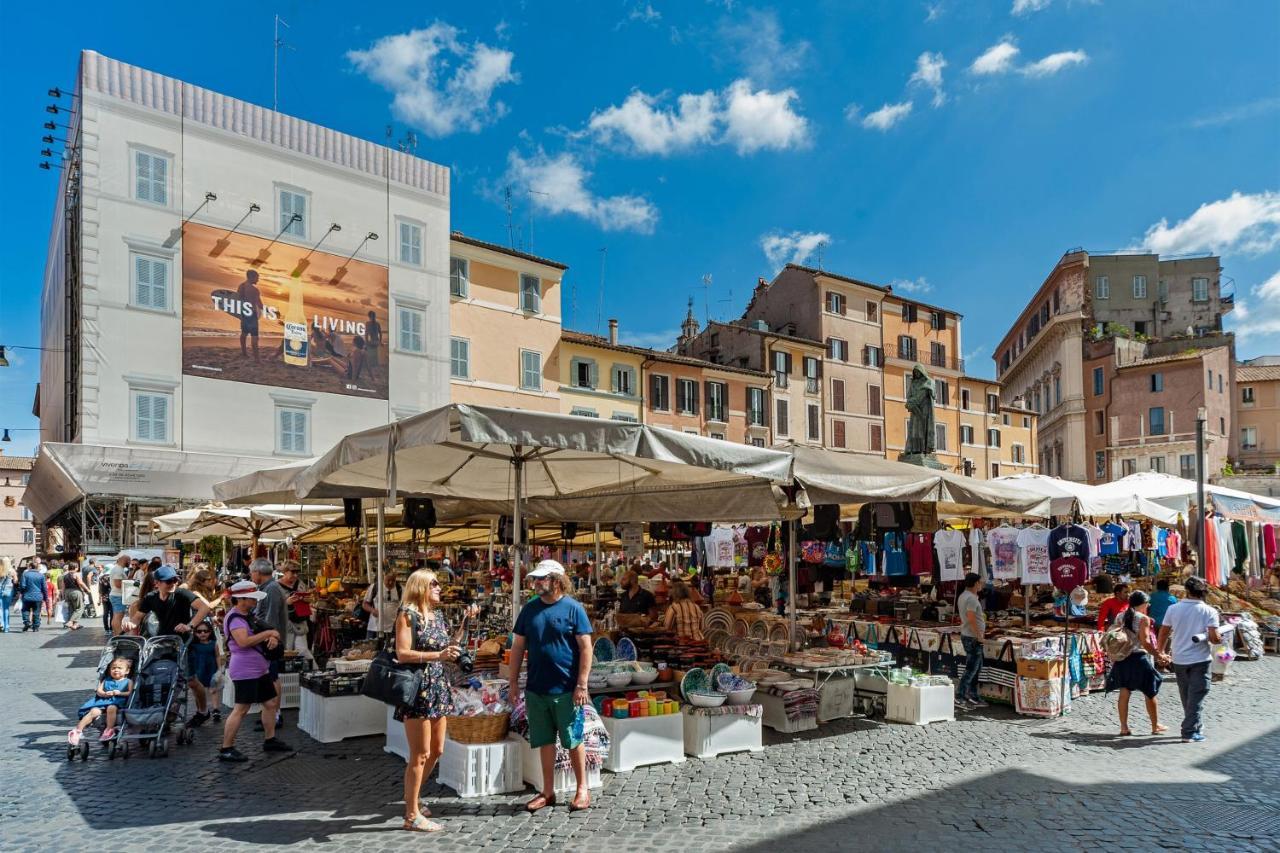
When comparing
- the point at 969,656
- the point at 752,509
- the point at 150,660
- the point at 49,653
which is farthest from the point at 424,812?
the point at 49,653

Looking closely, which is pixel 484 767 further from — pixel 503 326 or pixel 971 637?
pixel 503 326

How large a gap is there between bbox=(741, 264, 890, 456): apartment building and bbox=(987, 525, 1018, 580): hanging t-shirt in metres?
31.1

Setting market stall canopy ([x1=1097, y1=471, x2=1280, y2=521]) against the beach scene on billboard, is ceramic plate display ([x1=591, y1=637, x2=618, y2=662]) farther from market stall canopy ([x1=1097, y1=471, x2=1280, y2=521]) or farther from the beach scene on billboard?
the beach scene on billboard

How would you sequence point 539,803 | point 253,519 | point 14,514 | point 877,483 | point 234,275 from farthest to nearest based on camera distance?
point 14,514 < point 234,275 < point 253,519 < point 877,483 < point 539,803

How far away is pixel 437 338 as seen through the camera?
3166cm

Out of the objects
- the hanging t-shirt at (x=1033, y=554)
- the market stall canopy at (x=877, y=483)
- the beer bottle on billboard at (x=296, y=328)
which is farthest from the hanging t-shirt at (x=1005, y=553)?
the beer bottle on billboard at (x=296, y=328)

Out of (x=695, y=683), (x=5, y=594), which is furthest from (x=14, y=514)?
(x=695, y=683)

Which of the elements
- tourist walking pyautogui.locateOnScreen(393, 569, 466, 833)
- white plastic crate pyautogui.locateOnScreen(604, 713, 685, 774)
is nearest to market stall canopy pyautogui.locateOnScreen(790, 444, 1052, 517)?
white plastic crate pyautogui.locateOnScreen(604, 713, 685, 774)

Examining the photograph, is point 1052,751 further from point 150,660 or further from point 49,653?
point 49,653

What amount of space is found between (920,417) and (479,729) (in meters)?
9.28

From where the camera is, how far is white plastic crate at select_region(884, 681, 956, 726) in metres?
8.94

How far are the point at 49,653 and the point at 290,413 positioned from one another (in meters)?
13.2

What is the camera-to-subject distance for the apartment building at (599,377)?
36.6 m

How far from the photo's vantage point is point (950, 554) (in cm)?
1300
